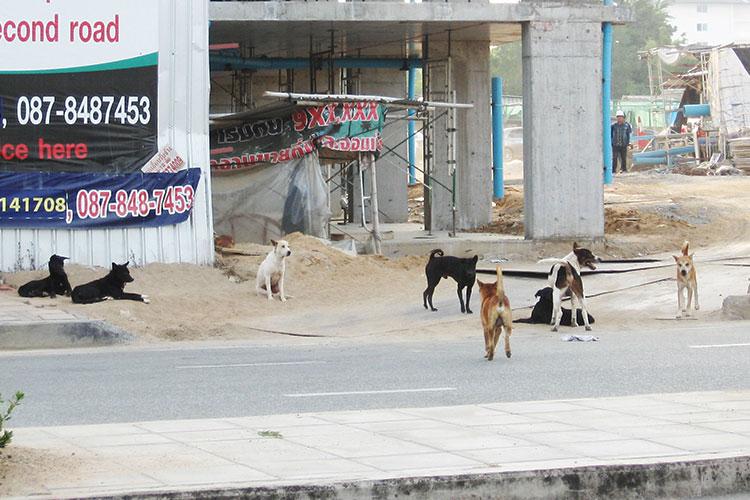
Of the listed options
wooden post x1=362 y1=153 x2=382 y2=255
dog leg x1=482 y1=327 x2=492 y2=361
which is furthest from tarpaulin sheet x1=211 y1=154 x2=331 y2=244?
dog leg x1=482 y1=327 x2=492 y2=361

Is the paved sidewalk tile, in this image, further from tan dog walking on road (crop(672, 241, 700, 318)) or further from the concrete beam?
the concrete beam

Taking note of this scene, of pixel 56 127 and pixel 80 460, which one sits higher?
pixel 56 127

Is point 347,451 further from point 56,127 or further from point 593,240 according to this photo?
point 593,240

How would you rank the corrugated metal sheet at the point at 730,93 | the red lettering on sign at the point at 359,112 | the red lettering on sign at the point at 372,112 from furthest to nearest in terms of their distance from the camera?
the corrugated metal sheet at the point at 730,93
the red lettering on sign at the point at 372,112
the red lettering on sign at the point at 359,112

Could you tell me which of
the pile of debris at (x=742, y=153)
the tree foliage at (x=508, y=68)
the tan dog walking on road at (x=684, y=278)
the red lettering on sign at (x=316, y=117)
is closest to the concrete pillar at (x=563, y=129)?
the red lettering on sign at (x=316, y=117)

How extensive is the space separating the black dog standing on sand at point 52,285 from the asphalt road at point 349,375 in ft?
12.3

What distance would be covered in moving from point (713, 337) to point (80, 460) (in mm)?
9243

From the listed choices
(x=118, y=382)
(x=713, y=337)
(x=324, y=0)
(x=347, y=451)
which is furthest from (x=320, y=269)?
(x=347, y=451)

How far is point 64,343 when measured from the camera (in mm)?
15664

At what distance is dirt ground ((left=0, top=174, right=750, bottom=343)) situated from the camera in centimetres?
1741

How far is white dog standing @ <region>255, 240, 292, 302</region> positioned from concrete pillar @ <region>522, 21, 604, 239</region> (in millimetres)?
7342

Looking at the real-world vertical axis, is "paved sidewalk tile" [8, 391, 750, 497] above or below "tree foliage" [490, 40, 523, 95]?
below

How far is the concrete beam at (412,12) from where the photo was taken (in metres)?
24.2

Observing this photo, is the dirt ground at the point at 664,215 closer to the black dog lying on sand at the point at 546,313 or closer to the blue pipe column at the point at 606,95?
the blue pipe column at the point at 606,95
